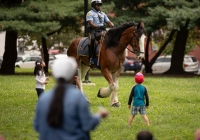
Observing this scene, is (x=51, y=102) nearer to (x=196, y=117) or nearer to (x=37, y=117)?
(x=37, y=117)

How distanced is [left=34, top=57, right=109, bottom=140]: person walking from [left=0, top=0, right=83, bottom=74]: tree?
24645 millimetres

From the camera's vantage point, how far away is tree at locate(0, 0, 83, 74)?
3083cm

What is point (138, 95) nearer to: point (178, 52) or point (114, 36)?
point (114, 36)

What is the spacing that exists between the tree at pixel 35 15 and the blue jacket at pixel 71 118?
24607mm

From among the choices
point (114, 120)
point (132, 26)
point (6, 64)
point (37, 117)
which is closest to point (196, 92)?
point (132, 26)

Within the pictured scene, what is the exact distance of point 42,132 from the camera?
627 centimetres

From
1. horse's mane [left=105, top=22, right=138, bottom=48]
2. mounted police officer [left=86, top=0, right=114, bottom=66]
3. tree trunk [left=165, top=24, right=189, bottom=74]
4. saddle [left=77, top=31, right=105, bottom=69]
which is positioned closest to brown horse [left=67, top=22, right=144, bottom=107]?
horse's mane [left=105, top=22, right=138, bottom=48]

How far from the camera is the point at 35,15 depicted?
31.3m

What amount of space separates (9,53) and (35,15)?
18.5ft

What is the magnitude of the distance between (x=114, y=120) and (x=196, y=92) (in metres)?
8.13

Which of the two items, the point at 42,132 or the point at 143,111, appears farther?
the point at 143,111

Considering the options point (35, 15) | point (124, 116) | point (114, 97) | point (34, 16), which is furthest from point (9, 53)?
point (124, 116)

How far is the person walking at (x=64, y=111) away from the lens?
237 inches

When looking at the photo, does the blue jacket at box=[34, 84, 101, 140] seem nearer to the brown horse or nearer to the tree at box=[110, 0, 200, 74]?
the brown horse
